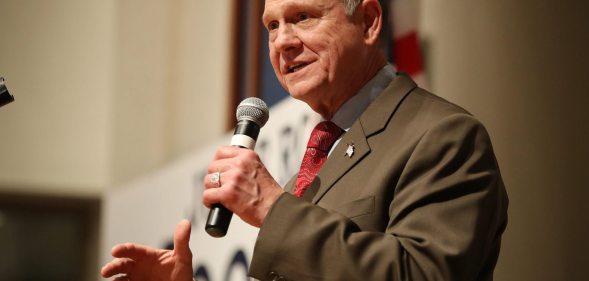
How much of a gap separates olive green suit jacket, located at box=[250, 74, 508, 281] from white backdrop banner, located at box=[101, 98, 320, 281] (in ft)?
3.89

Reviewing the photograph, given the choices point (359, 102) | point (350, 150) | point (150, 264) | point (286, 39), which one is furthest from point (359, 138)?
point (150, 264)

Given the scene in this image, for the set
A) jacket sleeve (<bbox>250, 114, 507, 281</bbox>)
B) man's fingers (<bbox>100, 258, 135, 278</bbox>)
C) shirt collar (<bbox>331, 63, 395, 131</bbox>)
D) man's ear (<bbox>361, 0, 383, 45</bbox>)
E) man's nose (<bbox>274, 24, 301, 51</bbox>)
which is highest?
man's ear (<bbox>361, 0, 383, 45</bbox>)

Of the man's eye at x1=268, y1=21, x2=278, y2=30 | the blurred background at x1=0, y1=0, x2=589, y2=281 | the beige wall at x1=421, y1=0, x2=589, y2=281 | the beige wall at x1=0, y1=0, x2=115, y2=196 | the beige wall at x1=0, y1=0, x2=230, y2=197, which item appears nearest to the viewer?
the man's eye at x1=268, y1=21, x2=278, y2=30

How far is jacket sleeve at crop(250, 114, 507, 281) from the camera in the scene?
4.55ft

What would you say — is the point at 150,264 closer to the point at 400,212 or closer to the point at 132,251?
the point at 132,251

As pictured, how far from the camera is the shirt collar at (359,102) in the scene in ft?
5.91

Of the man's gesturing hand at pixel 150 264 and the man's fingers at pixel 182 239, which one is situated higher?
the man's fingers at pixel 182 239

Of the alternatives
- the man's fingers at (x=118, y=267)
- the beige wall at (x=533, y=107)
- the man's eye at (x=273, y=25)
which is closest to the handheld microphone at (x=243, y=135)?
the man's eye at (x=273, y=25)

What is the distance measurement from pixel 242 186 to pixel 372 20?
581mm

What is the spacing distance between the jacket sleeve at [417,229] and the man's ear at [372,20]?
0.38 metres

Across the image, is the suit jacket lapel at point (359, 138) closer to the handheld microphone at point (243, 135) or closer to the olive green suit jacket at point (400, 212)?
the olive green suit jacket at point (400, 212)

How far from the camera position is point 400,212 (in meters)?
1.47

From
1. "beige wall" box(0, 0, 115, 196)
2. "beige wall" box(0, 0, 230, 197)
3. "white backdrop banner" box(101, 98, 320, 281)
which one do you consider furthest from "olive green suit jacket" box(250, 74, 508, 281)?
"beige wall" box(0, 0, 115, 196)

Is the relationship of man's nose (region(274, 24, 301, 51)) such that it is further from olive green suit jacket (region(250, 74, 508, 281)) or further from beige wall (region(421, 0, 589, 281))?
beige wall (region(421, 0, 589, 281))
